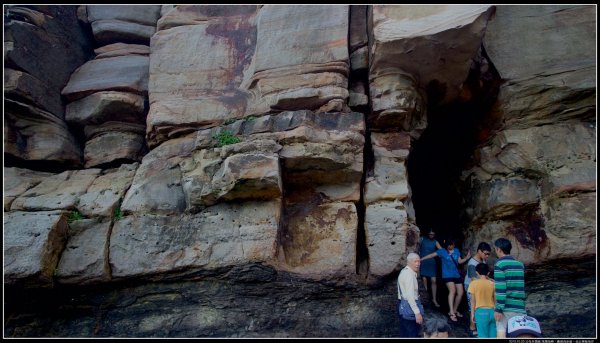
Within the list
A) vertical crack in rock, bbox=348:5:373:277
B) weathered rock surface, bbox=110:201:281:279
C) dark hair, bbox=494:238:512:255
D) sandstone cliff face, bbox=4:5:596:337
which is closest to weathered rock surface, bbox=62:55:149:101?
sandstone cliff face, bbox=4:5:596:337

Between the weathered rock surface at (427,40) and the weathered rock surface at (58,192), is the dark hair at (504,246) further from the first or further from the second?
the weathered rock surface at (58,192)

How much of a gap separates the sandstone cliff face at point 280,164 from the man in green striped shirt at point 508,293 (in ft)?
6.00

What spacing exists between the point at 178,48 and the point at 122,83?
129 centimetres

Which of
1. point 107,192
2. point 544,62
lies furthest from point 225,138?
point 544,62

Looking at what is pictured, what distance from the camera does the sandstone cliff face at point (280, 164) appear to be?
6.50 m

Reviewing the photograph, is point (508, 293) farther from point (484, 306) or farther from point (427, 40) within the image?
point (427, 40)

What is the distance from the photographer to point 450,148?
9.39 meters

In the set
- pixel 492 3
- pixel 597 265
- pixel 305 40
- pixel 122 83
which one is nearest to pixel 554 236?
pixel 597 265

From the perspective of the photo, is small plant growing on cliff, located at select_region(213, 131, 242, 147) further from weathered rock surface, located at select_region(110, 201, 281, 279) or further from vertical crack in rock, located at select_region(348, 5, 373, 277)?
vertical crack in rock, located at select_region(348, 5, 373, 277)

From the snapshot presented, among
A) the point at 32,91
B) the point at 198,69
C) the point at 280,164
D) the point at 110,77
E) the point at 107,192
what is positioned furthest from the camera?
the point at 110,77

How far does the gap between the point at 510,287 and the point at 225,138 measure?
179 inches

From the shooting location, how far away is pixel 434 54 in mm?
7238

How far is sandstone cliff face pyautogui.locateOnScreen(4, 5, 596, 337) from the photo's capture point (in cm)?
650

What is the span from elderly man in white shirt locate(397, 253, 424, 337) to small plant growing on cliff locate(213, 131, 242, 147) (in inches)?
131
